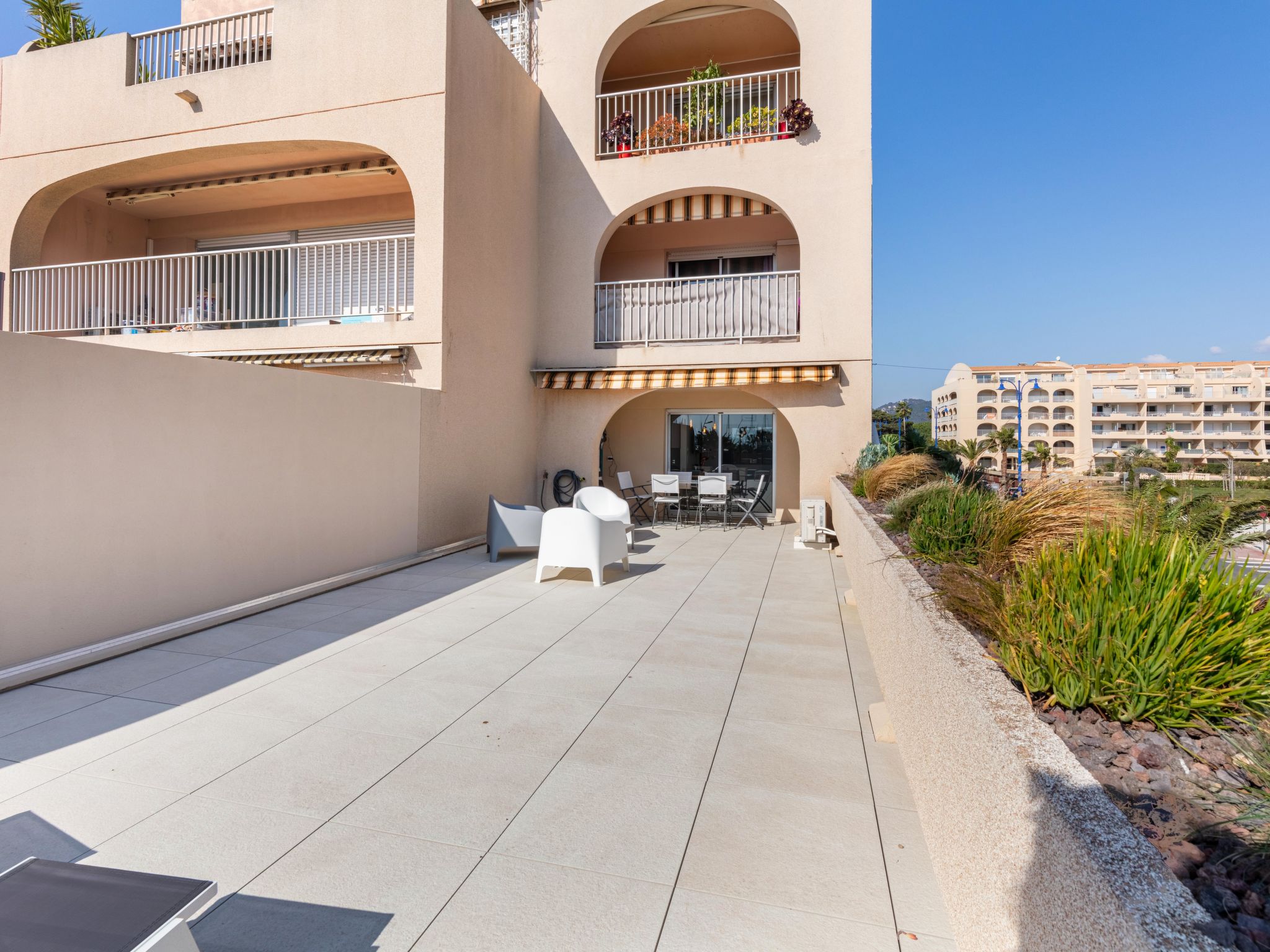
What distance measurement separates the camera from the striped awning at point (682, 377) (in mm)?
11109

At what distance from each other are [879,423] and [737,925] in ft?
45.9

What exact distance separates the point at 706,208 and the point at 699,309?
1.90 m

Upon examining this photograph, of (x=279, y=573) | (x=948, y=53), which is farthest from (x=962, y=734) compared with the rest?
(x=948, y=53)

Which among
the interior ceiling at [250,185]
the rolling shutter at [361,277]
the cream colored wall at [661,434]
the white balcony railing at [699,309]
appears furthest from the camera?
the cream colored wall at [661,434]

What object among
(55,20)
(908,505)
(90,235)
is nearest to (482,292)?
(908,505)

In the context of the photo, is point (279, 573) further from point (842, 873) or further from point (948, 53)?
point (948, 53)

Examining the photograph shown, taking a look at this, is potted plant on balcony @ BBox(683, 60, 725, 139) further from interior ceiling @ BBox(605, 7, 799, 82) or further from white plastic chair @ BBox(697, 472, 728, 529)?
white plastic chair @ BBox(697, 472, 728, 529)

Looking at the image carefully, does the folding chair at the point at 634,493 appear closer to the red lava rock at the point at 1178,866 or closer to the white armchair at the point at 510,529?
the white armchair at the point at 510,529

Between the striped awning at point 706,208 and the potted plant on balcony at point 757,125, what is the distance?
108cm

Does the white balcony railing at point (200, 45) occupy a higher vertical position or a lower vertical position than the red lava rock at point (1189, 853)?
higher

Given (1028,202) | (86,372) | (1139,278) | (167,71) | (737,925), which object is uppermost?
(1028,202)

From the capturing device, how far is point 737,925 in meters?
2.20

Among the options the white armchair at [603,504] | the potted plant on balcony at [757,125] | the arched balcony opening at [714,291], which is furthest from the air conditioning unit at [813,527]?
the potted plant on balcony at [757,125]

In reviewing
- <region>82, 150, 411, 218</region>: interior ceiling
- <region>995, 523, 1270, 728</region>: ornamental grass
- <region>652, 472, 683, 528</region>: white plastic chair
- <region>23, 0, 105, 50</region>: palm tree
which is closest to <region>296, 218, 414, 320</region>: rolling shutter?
<region>82, 150, 411, 218</region>: interior ceiling
